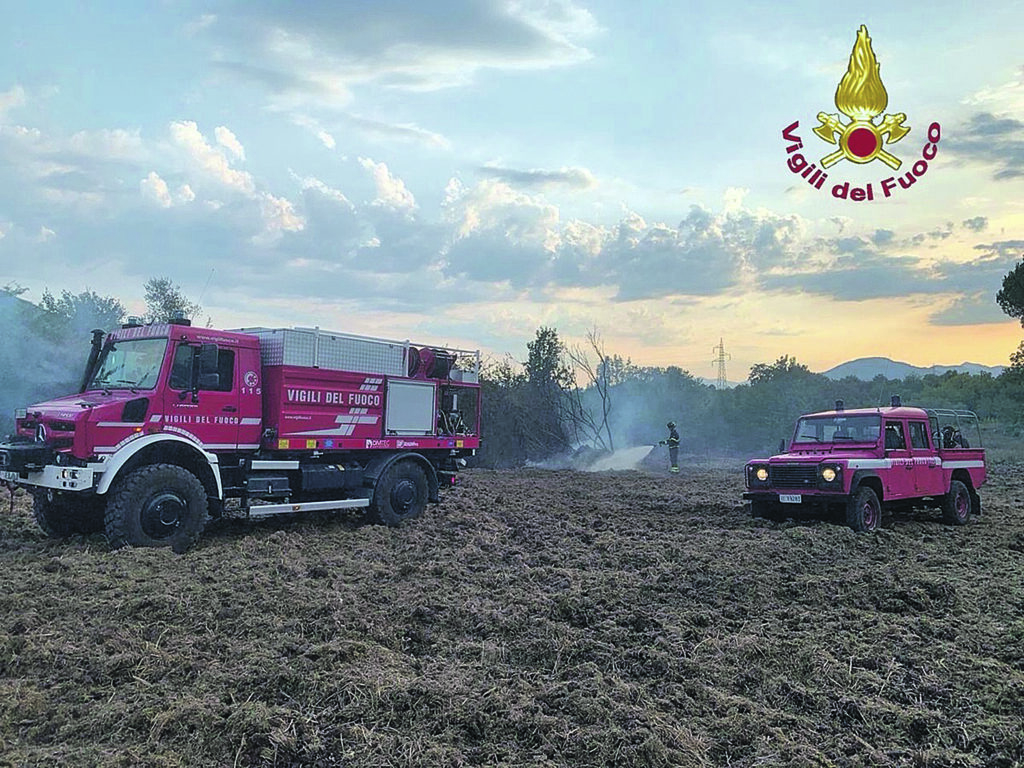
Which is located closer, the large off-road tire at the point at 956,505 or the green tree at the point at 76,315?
the large off-road tire at the point at 956,505

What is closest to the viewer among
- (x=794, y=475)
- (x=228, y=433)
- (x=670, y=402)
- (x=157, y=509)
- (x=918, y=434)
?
(x=157, y=509)

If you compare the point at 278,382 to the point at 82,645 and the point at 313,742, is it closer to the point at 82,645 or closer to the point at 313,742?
the point at 82,645

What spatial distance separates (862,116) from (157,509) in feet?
34.4

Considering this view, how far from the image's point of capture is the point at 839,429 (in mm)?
11773

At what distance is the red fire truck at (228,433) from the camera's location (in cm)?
849

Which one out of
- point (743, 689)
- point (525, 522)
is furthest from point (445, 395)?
point (743, 689)

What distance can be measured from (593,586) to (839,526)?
5.21 m

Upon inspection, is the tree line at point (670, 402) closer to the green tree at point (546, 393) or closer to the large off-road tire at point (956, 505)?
the green tree at point (546, 393)

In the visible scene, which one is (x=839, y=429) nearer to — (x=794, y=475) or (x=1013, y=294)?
(x=794, y=475)

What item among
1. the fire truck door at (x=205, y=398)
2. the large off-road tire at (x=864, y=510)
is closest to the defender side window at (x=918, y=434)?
the large off-road tire at (x=864, y=510)

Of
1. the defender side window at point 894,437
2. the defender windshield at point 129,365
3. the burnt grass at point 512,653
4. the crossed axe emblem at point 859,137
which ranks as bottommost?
the burnt grass at point 512,653

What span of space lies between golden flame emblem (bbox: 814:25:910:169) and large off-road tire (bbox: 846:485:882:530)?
4.64 m

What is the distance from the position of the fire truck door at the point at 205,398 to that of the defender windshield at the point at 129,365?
0.24 metres

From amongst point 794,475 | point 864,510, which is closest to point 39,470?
point 794,475
